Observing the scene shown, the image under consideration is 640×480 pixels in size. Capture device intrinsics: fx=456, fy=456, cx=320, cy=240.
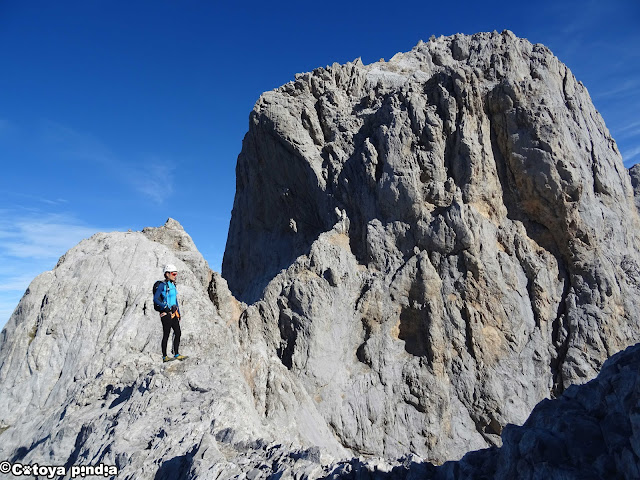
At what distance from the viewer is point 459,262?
24688 millimetres

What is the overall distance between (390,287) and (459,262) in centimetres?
395

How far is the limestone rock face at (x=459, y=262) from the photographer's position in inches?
886

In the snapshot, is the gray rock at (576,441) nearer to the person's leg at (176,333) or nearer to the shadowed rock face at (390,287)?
the shadowed rock face at (390,287)

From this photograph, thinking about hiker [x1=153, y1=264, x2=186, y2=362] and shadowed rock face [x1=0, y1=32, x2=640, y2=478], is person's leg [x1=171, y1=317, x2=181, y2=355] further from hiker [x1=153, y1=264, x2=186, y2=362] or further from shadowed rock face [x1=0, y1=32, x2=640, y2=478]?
shadowed rock face [x1=0, y1=32, x2=640, y2=478]

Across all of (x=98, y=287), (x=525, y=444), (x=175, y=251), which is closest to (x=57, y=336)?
(x=98, y=287)

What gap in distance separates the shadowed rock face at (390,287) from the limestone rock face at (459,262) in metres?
0.10

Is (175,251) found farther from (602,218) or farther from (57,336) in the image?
(602,218)

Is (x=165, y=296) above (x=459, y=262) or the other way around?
the other way around

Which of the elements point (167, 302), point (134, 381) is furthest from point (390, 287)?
point (134, 381)

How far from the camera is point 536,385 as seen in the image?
2272 cm

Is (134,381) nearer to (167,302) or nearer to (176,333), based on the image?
(176,333)

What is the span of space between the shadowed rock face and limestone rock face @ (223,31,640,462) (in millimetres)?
99

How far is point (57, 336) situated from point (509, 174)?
24.0 m

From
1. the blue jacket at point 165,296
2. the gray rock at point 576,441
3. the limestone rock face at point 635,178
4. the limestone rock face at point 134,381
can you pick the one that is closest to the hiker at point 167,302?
the blue jacket at point 165,296
